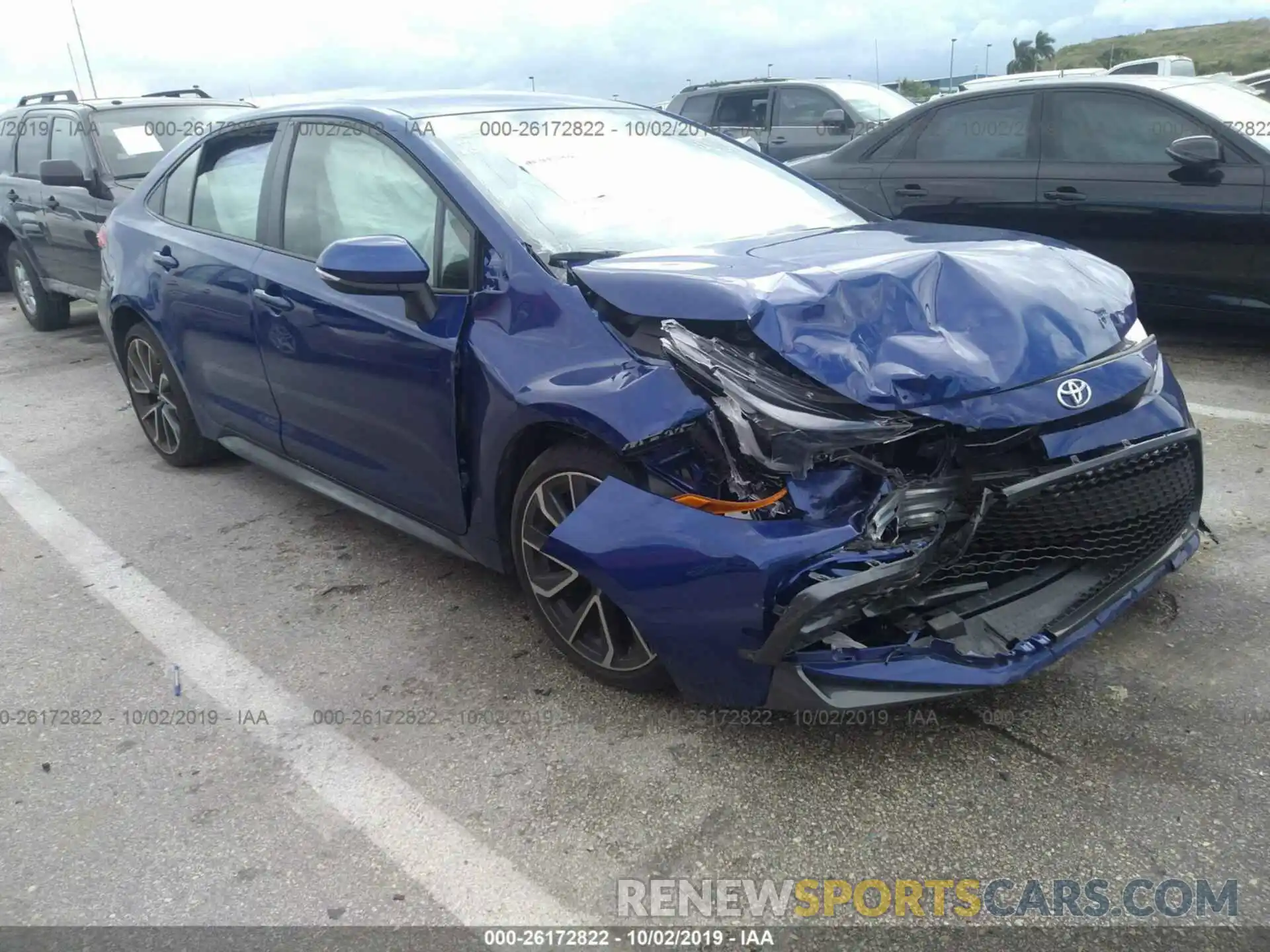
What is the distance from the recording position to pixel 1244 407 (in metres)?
4.89

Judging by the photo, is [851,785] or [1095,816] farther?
[851,785]

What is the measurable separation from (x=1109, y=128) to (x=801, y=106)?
4.71m

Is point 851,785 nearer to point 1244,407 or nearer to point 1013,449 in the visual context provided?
point 1013,449

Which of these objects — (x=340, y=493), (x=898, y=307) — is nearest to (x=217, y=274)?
(x=340, y=493)

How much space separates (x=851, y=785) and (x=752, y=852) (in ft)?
1.11

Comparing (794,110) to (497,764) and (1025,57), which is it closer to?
(497,764)

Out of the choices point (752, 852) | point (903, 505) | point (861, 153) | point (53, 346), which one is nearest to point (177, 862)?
point (752, 852)

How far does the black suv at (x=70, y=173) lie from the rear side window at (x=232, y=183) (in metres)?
2.84

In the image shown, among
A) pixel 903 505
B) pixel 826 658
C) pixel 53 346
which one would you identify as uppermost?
pixel 903 505

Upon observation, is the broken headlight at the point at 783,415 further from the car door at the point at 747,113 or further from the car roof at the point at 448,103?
the car door at the point at 747,113

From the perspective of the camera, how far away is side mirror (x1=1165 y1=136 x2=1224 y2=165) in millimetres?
5316

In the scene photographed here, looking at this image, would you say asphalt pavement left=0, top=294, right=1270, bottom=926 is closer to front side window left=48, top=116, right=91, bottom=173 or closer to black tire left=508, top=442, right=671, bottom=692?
black tire left=508, top=442, right=671, bottom=692

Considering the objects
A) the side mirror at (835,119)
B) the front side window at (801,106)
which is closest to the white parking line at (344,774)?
the side mirror at (835,119)

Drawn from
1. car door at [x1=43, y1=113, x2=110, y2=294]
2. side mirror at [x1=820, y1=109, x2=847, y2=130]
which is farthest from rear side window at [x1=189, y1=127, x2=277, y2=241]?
side mirror at [x1=820, y1=109, x2=847, y2=130]
